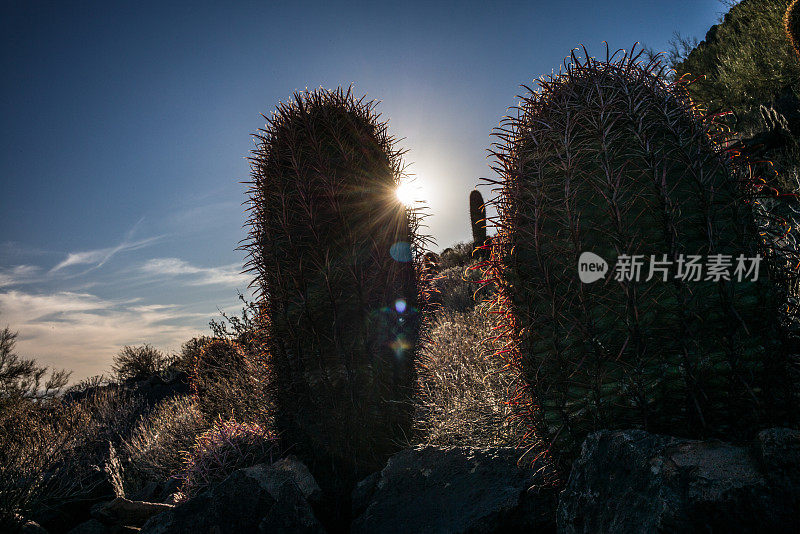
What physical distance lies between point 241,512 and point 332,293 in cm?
146

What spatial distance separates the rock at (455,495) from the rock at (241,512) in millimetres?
410

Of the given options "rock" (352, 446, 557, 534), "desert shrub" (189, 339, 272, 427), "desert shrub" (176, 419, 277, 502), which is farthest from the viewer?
"desert shrub" (189, 339, 272, 427)

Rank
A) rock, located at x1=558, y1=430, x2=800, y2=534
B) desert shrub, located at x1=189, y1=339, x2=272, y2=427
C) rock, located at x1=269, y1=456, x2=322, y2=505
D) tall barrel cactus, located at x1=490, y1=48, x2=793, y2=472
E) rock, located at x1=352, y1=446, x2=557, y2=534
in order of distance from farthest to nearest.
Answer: desert shrub, located at x1=189, y1=339, x2=272, y2=427 → rock, located at x1=269, y1=456, x2=322, y2=505 → rock, located at x1=352, y1=446, x2=557, y2=534 → tall barrel cactus, located at x1=490, y1=48, x2=793, y2=472 → rock, located at x1=558, y1=430, x2=800, y2=534

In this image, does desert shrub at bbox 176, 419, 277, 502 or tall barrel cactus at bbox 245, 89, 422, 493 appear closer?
tall barrel cactus at bbox 245, 89, 422, 493

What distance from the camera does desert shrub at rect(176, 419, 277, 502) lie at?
3.69 meters

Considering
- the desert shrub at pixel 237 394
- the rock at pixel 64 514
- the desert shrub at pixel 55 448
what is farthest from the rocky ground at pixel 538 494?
the rock at pixel 64 514

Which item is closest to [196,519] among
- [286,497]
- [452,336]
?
[286,497]

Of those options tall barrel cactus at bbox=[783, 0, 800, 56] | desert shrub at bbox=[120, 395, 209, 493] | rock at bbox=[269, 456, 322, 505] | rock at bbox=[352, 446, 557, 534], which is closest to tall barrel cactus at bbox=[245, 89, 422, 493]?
rock at bbox=[269, 456, 322, 505]

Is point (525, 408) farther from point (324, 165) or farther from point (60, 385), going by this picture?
point (60, 385)

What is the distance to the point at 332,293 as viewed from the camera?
10.5 ft

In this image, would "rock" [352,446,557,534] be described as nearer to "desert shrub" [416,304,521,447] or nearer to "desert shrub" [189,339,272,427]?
"desert shrub" [416,304,521,447]

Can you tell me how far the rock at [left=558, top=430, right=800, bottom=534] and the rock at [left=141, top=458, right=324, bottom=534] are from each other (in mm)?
1464

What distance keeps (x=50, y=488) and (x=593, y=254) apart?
7299 millimetres

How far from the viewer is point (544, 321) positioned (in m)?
2.08
